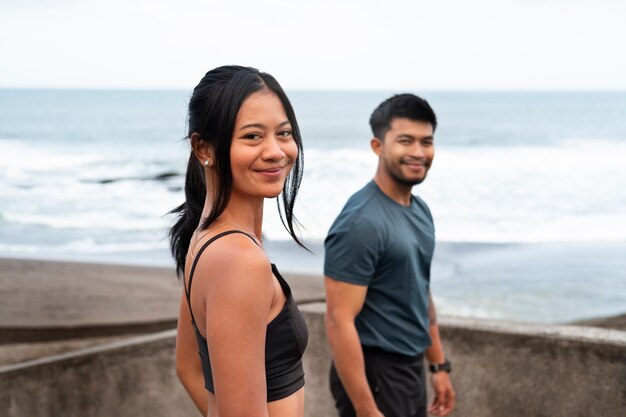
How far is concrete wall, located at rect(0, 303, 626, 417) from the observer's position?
4.09 m

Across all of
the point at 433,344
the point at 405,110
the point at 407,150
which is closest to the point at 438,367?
the point at 433,344

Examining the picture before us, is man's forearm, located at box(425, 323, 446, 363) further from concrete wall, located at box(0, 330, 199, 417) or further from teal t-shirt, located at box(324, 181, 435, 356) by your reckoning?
concrete wall, located at box(0, 330, 199, 417)

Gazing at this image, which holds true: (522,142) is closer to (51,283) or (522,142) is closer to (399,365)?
(51,283)

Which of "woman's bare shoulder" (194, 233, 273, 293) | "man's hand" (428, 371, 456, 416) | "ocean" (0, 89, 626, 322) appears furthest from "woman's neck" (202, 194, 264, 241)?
"man's hand" (428, 371, 456, 416)

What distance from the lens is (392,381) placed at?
333 centimetres

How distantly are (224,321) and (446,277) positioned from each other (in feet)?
43.0

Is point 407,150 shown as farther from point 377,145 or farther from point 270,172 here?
point 270,172

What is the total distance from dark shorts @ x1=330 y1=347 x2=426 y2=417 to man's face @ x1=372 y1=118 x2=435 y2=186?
2.41 feet

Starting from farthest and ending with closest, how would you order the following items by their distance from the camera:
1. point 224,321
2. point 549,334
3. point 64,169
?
point 64,169 → point 549,334 → point 224,321

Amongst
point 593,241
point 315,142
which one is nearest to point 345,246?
point 593,241

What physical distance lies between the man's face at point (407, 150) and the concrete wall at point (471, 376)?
1.26 meters

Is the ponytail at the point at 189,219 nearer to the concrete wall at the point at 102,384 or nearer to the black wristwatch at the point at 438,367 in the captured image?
the black wristwatch at the point at 438,367

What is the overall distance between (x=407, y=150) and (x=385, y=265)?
55cm

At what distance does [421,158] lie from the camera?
3498 mm
